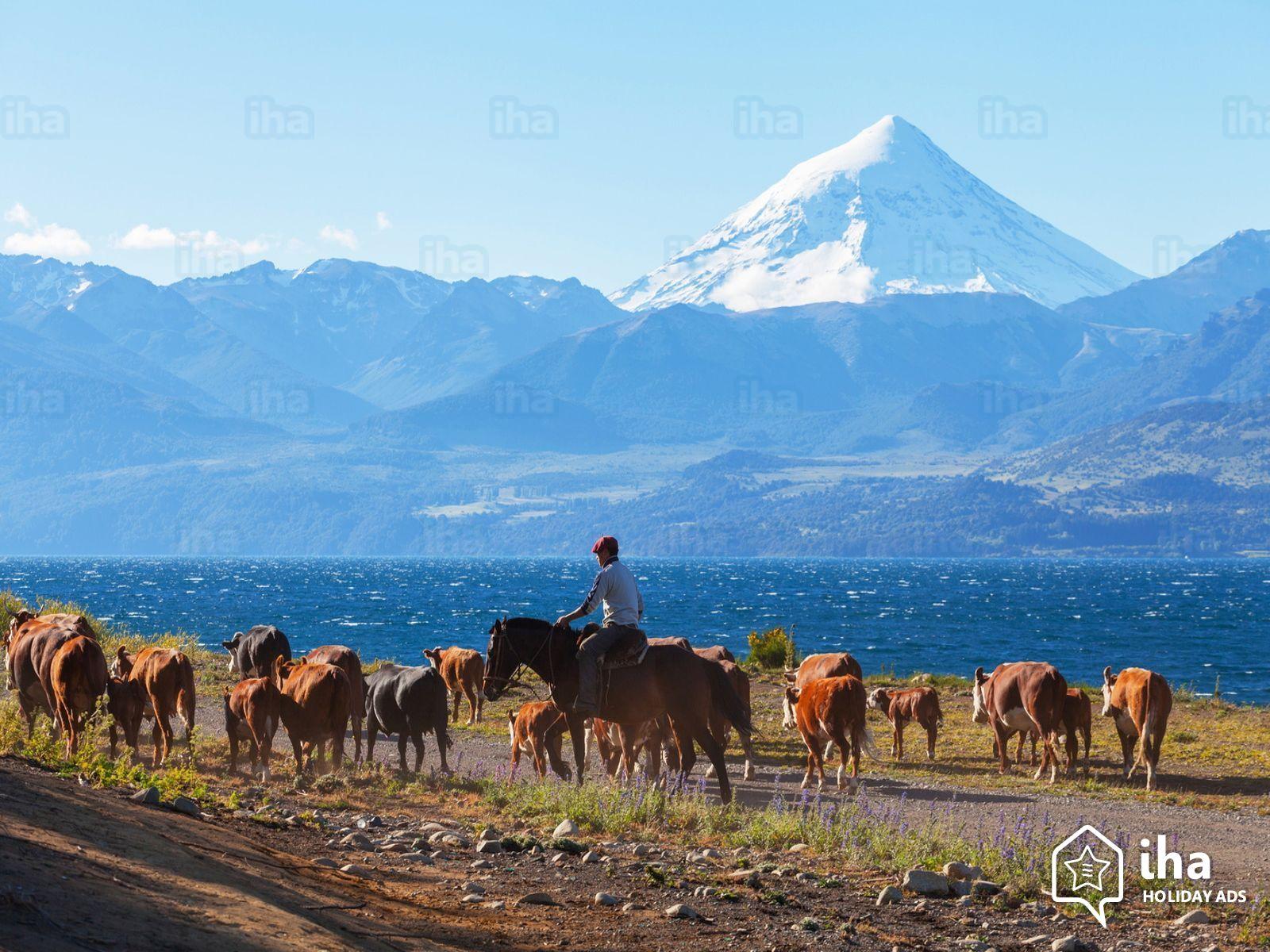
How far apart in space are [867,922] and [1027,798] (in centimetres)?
876

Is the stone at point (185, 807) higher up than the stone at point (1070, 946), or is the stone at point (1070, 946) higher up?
the stone at point (185, 807)

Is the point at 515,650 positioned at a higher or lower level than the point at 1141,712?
higher

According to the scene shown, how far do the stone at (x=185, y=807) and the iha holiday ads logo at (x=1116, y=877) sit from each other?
7773mm

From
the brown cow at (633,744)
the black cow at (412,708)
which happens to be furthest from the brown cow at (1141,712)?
the black cow at (412,708)

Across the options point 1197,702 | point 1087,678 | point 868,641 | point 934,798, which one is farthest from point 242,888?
point 868,641

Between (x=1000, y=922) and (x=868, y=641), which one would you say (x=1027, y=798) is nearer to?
(x=1000, y=922)

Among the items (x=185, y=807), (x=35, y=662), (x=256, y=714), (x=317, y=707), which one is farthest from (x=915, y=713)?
(x=185, y=807)

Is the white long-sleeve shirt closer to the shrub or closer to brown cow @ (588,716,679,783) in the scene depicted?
brown cow @ (588,716,679,783)

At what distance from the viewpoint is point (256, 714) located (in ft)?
61.2

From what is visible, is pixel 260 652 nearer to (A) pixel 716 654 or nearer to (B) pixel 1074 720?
(A) pixel 716 654

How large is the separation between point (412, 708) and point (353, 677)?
2.04 m

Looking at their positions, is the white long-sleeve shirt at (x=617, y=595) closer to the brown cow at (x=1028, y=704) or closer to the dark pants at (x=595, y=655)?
the dark pants at (x=595, y=655)

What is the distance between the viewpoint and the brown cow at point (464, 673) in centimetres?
2886

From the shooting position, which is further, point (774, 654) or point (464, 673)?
point (774, 654)
